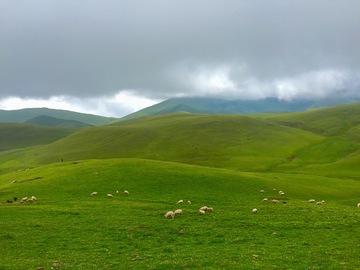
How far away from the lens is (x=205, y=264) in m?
19.4

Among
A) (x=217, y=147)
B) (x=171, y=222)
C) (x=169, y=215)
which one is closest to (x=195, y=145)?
(x=217, y=147)

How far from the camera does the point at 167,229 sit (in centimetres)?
2855

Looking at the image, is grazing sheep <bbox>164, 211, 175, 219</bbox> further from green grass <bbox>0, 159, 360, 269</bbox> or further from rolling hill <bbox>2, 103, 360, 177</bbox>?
rolling hill <bbox>2, 103, 360, 177</bbox>

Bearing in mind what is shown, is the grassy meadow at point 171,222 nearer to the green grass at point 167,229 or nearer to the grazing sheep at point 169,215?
the green grass at point 167,229

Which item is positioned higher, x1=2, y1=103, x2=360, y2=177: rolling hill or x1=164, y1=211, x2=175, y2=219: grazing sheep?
x1=2, y1=103, x2=360, y2=177: rolling hill

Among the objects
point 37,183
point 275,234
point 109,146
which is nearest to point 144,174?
point 37,183

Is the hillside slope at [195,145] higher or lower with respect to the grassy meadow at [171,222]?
higher

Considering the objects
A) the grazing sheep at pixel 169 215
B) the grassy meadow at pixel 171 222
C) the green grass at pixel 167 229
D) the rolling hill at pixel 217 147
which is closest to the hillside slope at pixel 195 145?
the rolling hill at pixel 217 147

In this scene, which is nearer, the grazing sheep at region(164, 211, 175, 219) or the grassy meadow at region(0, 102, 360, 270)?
the grassy meadow at region(0, 102, 360, 270)

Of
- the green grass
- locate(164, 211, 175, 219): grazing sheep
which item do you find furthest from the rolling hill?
locate(164, 211, 175, 219): grazing sheep

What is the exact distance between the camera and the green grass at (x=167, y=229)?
2047cm

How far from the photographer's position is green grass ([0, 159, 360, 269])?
67.2 feet

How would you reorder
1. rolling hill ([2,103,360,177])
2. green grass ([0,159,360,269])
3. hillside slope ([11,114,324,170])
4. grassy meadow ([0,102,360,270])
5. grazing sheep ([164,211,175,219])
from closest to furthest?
green grass ([0,159,360,269])
grassy meadow ([0,102,360,270])
grazing sheep ([164,211,175,219])
rolling hill ([2,103,360,177])
hillside slope ([11,114,324,170])

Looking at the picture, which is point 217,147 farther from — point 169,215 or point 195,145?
point 169,215
